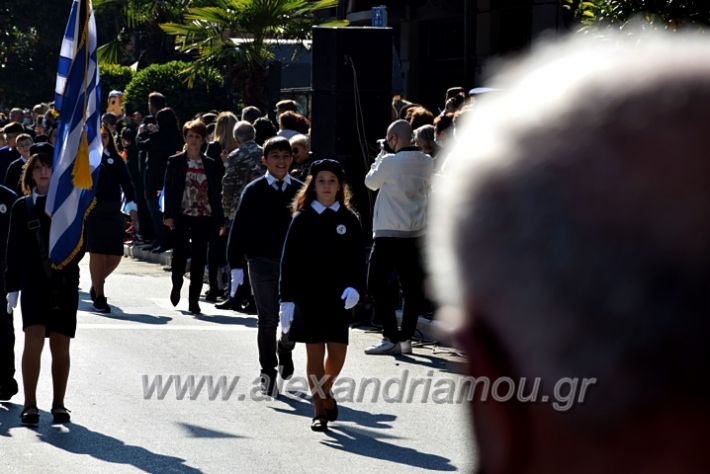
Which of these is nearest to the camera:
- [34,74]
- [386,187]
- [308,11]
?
[386,187]

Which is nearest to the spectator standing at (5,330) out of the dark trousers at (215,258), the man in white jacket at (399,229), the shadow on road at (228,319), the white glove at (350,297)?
the white glove at (350,297)

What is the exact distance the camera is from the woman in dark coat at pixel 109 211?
14.8 meters

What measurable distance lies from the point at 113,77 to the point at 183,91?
17.1 ft

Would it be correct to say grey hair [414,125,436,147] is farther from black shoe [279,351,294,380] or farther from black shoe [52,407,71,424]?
black shoe [52,407,71,424]

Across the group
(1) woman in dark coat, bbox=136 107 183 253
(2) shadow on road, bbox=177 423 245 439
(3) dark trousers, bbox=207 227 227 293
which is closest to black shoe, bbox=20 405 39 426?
(2) shadow on road, bbox=177 423 245 439

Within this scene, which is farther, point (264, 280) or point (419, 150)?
point (419, 150)

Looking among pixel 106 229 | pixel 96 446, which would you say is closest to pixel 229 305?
pixel 106 229

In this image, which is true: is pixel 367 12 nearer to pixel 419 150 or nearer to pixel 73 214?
pixel 419 150

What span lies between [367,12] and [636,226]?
71.2ft

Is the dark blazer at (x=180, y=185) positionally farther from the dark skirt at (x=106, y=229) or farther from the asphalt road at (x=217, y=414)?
the asphalt road at (x=217, y=414)

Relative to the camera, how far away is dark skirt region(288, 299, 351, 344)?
8.92m

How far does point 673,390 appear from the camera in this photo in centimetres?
86

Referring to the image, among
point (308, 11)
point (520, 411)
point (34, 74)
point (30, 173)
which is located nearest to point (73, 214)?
point (30, 173)

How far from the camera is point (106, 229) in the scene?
15.0 m
